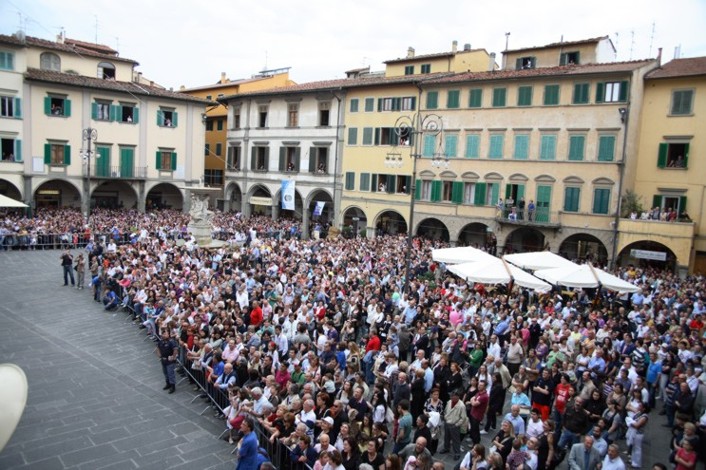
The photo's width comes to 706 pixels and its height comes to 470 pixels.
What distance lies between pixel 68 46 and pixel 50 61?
1934mm

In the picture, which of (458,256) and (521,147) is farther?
(521,147)

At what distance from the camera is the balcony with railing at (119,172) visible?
126ft

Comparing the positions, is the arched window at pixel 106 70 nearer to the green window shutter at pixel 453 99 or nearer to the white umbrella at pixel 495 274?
the green window shutter at pixel 453 99

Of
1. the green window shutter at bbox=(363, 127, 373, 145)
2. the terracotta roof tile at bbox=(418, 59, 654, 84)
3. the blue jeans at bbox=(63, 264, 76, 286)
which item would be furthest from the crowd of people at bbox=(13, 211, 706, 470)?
the green window shutter at bbox=(363, 127, 373, 145)

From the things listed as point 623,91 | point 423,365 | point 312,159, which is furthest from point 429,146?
point 423,365

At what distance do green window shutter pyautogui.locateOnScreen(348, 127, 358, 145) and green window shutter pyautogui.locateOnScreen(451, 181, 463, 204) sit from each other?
26.8 ft

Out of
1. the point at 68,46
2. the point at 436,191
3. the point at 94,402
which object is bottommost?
the point at 94,402

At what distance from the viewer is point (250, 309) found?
14656 mm

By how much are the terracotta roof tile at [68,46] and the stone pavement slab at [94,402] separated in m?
24.1

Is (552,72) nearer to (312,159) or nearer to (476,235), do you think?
(476,235)

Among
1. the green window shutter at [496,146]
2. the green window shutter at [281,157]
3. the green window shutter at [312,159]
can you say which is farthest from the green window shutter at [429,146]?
the green window shutter at [281,157]

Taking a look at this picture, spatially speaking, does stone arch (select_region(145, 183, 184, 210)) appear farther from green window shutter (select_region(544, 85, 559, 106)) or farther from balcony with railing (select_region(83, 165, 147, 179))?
green window shutter (select_region(544, 85, 559, 106))

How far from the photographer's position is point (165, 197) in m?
44.5

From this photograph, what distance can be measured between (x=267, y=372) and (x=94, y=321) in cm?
928
